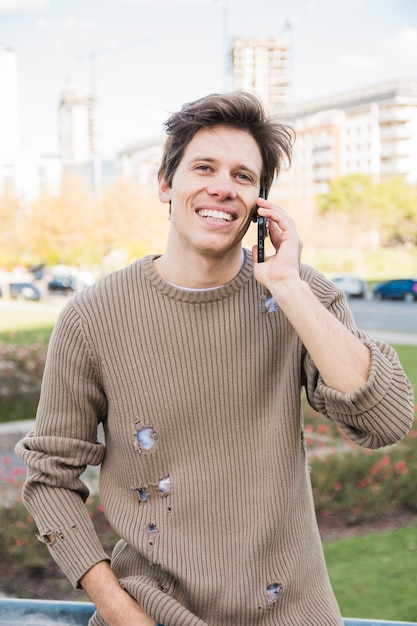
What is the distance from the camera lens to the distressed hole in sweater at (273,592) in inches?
70.6

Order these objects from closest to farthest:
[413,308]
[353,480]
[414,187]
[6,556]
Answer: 1. [6,556]
2. [353,480]
3. [413,308]
4. [414,187]

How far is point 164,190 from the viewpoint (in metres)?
2.10

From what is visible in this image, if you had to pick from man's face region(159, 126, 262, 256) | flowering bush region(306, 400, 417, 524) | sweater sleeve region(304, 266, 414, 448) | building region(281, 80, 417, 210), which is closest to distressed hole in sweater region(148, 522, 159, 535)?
sweater sleeve region(304, 266, 414, 448)

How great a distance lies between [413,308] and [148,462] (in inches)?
1159

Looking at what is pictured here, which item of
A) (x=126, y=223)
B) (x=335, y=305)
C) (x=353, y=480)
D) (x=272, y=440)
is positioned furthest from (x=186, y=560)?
(x=126, y=223)

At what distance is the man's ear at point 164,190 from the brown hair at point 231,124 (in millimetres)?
16

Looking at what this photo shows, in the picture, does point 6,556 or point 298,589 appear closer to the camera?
point 298,589

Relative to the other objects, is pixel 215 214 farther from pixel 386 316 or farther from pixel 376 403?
pixel 386 316

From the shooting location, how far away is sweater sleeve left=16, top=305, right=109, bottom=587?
74.3 inches

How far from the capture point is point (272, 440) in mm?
1879

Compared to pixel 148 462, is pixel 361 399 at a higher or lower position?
higher

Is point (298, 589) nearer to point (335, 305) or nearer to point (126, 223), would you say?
point (335, 305)

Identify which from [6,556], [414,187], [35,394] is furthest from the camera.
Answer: [414,187]

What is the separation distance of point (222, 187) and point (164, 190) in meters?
0.27
